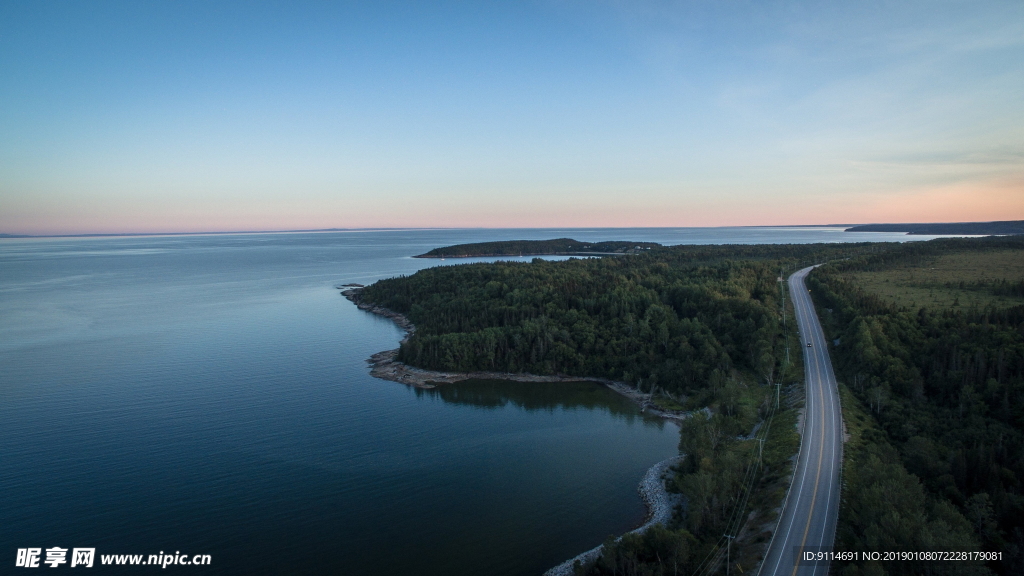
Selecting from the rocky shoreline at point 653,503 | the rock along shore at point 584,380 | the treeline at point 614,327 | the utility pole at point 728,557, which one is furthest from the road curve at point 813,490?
the treeline at point 614,327

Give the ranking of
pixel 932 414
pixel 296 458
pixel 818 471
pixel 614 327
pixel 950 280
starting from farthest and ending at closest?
pixel 950 280 < pixel 614 327 < pixel 932 414 < pixel 296 458 < pixel 818 471

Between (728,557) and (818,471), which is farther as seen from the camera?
(818,471)

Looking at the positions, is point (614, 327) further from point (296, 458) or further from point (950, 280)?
point (950, 280)

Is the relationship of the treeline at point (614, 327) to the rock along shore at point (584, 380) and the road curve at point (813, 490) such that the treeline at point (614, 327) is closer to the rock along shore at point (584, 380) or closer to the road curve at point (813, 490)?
the rock along shore at point (584, 380)

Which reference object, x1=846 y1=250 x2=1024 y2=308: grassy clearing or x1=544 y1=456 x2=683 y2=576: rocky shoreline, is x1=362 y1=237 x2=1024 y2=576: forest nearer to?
x1=846 y1=250 x2=1024 y2=308: grassy clearing

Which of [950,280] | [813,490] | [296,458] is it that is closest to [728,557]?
[813,490]

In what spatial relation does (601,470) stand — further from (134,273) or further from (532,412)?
(134,273)
